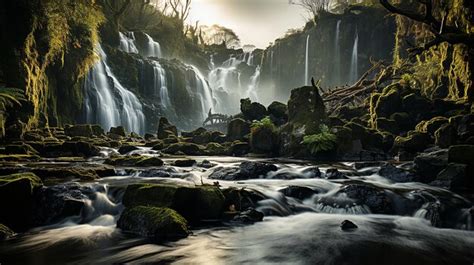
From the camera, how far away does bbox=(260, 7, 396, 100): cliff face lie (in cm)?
3984

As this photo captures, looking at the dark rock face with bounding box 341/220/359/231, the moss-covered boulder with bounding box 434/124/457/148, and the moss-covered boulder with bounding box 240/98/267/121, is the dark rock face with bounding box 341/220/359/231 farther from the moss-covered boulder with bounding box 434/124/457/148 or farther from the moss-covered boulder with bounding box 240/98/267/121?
the moss-covered boulder with bounding box 240/98/267/121

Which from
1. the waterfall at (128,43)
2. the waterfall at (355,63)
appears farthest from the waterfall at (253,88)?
the waterfall at (128,43)

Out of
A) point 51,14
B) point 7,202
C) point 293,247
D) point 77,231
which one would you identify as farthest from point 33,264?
point 51,14

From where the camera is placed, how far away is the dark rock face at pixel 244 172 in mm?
11111

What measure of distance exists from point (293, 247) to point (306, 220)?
1.74 meters

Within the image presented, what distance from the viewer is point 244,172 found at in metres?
11.3

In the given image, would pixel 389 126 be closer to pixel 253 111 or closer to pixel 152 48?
pixel 253 111

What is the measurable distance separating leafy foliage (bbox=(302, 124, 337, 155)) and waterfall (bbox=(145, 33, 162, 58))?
37.0m

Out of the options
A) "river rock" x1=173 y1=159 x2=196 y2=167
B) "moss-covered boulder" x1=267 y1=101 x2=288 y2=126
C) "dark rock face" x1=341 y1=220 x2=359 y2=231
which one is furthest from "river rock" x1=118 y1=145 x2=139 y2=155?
"dark rock face" x1=341 y1=220 x2=359 y2=231

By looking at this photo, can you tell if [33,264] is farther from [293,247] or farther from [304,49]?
[304,49]

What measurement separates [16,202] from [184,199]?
305 centimetres

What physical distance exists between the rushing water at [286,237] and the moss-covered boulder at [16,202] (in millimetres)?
416

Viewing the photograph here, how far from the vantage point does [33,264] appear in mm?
4781

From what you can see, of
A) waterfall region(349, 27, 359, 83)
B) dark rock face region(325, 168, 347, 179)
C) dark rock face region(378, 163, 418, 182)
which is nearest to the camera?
dark rock face region(378, 163, 418, 182)
